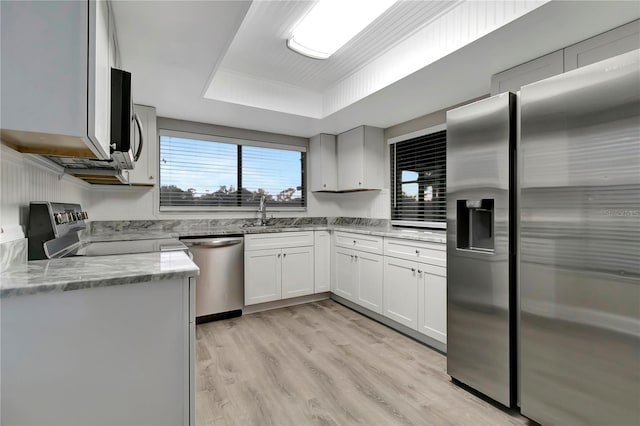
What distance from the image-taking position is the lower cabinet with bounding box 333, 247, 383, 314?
315cm

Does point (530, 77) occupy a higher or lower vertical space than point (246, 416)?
higher

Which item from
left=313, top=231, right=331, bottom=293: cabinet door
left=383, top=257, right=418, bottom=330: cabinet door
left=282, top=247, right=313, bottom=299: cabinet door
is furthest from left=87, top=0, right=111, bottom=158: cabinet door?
left=313, top=231, right=331, bottom=293: cabinet door

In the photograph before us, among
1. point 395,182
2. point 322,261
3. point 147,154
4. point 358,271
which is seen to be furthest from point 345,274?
point 147,154

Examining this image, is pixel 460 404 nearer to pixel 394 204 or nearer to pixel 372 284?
pixel 372 284

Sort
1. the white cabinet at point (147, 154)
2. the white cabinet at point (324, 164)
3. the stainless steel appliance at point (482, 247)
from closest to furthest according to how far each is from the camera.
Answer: the stainless steel appliance at point (482, 247), the white cabinet at point (147, 154), the white cabinet at point (324, 164)

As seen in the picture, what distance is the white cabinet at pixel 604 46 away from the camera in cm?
158

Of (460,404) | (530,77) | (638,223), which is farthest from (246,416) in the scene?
(530,77)

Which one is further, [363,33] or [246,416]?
[363,33]

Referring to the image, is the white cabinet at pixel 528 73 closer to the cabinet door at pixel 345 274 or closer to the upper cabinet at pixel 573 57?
the upper cabinet at pixel 573 57

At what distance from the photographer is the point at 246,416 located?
1.74 meters

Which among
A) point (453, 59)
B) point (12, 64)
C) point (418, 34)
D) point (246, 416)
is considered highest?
point (418, 34)

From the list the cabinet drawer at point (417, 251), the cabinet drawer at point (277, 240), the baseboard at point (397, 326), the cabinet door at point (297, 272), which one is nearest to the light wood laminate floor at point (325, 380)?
the baseboard at point (397, 326)

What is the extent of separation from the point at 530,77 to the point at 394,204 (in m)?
2.02

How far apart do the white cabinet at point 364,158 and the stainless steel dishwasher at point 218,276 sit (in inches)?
61.5
